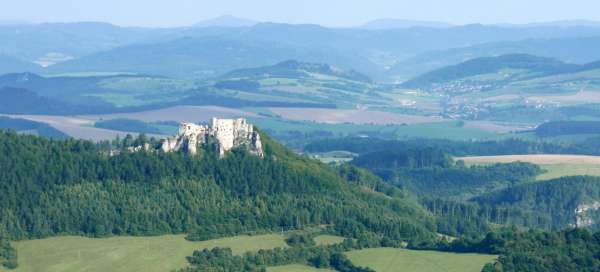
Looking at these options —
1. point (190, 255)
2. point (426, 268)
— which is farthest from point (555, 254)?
point (190, 255)

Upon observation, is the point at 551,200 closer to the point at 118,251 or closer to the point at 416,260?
the point at 416,260

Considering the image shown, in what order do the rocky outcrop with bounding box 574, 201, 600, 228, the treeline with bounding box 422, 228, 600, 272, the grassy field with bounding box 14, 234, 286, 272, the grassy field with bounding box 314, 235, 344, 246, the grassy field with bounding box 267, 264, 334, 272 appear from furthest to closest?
the rocky outcrop with bounding box 574, 201, 600, 228 → the grassy field with bounding box 314, 235, 344, 246 → the grassy field with bounding box 267, 264, 334, 272 → the grassy field with bounding box 14, 234, 286, 272 → the treeline with bounding box 422, 228, 600, 272

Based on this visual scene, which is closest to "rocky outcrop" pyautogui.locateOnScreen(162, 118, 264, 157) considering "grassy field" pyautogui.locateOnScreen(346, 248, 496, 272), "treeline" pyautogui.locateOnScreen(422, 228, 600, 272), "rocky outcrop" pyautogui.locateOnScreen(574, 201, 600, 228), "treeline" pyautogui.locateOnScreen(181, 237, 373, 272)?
"treeline" pyautogui.locateOnScreen(181, 237, 373, 272)

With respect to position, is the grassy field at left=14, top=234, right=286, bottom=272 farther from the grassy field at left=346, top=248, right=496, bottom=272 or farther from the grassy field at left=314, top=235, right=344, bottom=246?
the grassy field at left=346, top=248, right=496, bottom=272

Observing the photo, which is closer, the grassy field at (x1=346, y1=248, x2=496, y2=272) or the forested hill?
the grassy field at (x1=346, y1=248, x2=496, y2=272)

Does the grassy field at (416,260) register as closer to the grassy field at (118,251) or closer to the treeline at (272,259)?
the treeline at (272,259)

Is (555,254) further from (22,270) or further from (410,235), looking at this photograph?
(22,270)

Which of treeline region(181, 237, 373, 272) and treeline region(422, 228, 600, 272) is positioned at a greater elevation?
treeline region(422, 228, 600, 272)
